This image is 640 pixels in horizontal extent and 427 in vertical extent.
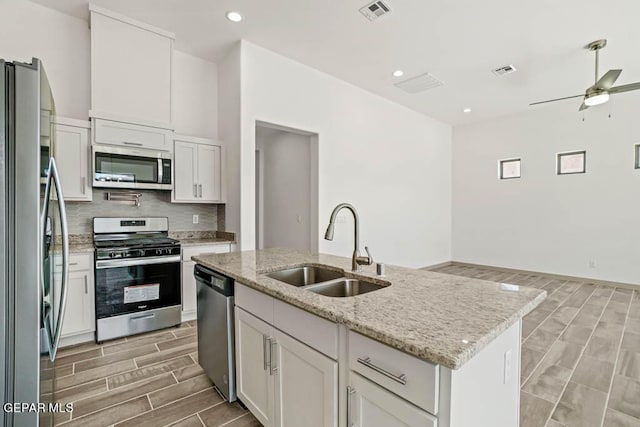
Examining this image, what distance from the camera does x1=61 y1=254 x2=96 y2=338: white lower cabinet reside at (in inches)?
108

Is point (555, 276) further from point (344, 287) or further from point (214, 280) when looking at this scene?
point (214, 280)

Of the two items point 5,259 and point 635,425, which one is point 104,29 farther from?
point 635,425

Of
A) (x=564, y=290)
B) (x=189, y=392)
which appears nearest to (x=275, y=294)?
(x=189, y=392)

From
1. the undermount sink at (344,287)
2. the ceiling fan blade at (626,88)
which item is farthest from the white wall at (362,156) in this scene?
the ceiling fan blade at (626,88)

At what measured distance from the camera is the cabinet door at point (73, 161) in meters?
2.87

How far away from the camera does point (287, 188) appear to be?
5.15 m

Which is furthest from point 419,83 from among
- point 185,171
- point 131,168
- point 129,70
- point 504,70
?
point 131,168

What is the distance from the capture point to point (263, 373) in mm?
1612

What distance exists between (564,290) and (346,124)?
174 inches

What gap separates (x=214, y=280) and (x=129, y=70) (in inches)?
105

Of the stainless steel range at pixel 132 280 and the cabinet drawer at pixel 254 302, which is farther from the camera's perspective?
the stainless steel range at pixel 132 280

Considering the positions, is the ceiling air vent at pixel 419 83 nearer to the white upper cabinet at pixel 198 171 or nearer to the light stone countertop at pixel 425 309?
the white upper cabinet at pixel 198 171

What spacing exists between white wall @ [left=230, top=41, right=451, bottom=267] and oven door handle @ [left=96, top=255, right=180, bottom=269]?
0.79 metres

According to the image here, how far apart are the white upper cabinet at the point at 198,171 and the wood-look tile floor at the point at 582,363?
361 centimetres
